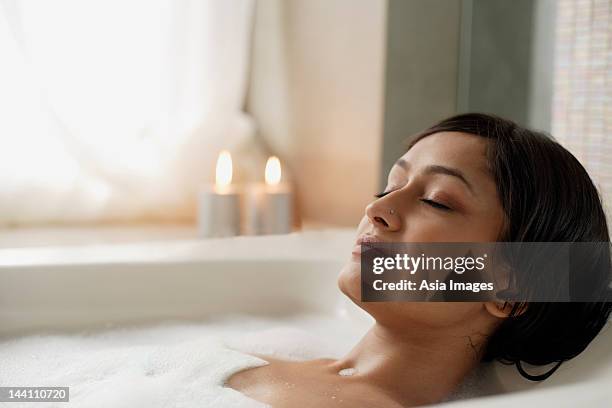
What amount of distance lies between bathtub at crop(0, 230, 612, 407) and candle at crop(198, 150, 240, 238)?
569 millimetres

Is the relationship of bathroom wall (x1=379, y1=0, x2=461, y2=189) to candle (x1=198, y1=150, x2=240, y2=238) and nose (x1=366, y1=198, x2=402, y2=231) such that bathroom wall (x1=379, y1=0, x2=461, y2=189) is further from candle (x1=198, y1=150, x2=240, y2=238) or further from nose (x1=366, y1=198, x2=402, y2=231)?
nose (x1=366, y1=198, x2=402, y2=231)

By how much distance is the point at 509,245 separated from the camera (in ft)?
2.98

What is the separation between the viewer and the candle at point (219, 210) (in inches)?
83.4

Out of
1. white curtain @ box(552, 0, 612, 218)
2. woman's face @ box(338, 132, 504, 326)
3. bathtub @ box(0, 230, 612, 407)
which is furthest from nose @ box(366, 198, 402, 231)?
white curtain @ box(552, 0, 612, 218)

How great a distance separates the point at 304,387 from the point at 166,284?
0.49m

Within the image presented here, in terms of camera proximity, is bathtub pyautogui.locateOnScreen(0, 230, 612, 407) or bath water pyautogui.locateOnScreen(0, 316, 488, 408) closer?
bath water pyautogui.locateOnScreen(0, 316, 488, 408)

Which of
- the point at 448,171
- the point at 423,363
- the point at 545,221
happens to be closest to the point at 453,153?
the point at 448,171

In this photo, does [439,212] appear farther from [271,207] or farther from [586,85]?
[271,207]

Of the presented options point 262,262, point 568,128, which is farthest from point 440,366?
point 568,128

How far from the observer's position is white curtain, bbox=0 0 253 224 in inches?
85.4

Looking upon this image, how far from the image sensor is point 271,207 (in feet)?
7.01

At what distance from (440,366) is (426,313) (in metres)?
A: 0.08

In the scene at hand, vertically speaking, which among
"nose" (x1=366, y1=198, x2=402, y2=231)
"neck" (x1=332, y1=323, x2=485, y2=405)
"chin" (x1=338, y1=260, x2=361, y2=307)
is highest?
"nose" (x1=366, y1=198, x2=402, y2=231)

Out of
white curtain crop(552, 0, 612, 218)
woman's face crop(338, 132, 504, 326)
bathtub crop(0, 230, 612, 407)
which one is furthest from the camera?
white curtain crop(552, 0, 612, 218)
